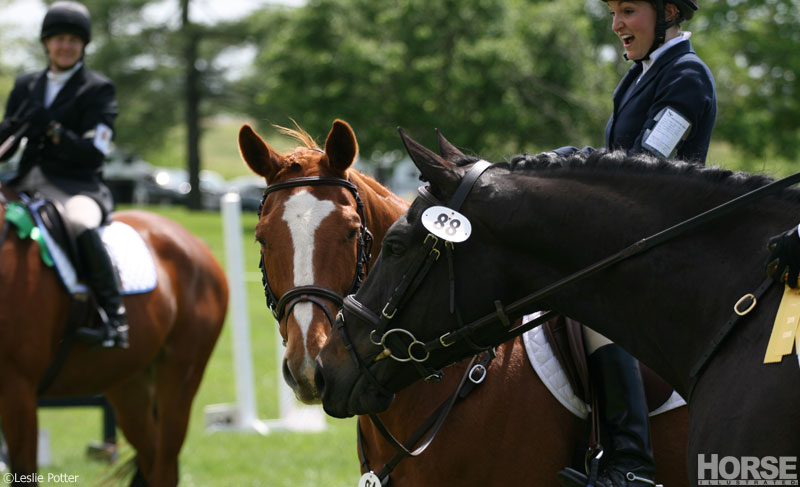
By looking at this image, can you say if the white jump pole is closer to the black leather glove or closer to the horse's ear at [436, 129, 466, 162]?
the horse's ear at [436, 129, 466, 162]

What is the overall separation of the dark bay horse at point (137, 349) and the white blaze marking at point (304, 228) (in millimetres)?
3270

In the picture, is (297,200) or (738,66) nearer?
(297,200)

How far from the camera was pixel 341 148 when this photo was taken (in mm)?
3889

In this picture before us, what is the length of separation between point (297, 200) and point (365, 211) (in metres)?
0.35

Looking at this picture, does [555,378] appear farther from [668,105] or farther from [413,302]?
[668,105]

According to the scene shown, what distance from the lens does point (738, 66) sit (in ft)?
118

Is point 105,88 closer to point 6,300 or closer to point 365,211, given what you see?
point 6,300

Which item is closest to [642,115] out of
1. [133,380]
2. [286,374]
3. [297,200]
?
[297,200]

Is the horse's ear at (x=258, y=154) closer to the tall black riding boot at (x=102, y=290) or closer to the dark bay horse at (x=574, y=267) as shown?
the dark bay horse at (x=574, y=267)

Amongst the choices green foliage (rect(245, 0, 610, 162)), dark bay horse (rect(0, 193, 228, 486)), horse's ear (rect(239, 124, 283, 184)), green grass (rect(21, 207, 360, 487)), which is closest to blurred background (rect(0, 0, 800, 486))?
Answer: green foliage (rect(245, 0, 610, 162))

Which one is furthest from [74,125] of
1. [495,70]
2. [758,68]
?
[758,68]

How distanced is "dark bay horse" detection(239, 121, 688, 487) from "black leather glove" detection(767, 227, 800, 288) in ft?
4.29

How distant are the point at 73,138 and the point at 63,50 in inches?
30.3

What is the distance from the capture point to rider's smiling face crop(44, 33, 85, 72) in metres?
6.69
